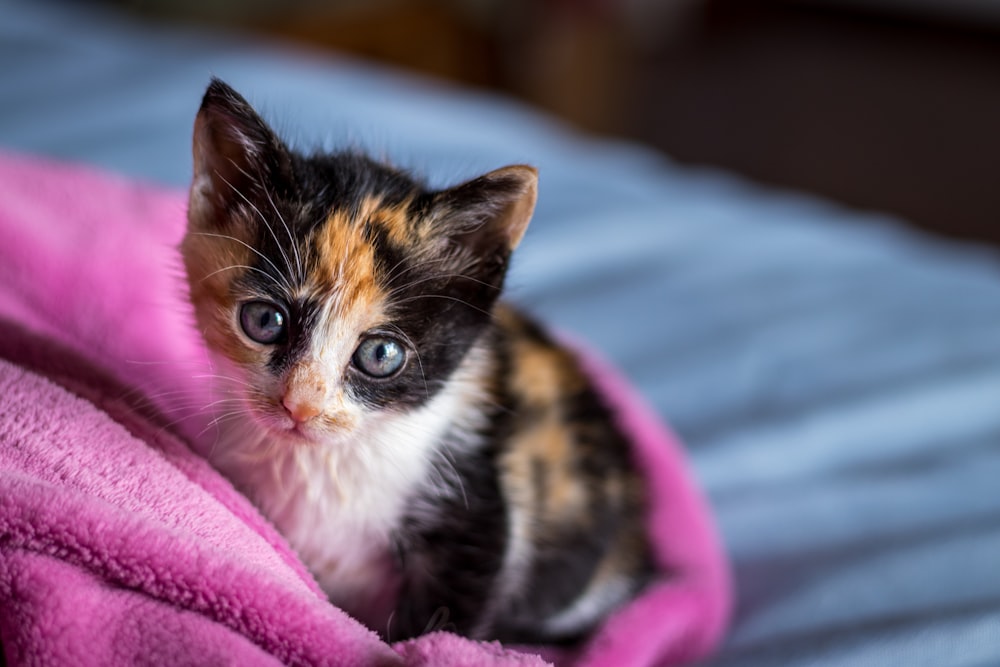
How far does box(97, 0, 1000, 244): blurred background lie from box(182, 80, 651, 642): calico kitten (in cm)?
324

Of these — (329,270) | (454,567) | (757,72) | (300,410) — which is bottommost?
(454,567)

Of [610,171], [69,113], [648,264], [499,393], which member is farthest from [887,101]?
[499,393]

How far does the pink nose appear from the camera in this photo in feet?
2.59

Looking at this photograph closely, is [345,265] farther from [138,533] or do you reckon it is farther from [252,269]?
[138,533]

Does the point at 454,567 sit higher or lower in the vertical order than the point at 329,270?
lower

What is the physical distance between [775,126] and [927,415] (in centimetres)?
324

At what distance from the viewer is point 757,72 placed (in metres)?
4.83

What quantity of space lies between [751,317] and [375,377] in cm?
99

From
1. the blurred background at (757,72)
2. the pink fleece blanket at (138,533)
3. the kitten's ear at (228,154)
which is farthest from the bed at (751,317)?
the blurred background at (757,72)

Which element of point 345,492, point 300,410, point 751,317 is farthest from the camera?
point 751,317

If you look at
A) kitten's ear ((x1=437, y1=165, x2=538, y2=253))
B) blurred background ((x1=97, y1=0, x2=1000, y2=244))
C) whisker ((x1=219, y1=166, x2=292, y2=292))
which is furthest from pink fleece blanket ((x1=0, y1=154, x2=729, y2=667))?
blurred background ((x1=97, y1=0, x2=1000, y2=244))

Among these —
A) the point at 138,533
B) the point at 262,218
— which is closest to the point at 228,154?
the point at 262,218

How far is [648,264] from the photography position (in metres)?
1.80

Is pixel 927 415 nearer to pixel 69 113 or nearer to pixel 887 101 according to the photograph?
pixel 69 113
